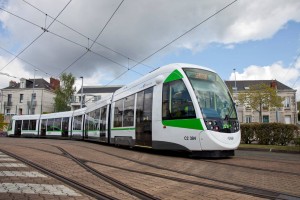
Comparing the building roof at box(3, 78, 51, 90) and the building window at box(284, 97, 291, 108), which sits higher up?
the building roof at box(3, 78, 51, 90)

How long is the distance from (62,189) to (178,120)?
6.02 metres

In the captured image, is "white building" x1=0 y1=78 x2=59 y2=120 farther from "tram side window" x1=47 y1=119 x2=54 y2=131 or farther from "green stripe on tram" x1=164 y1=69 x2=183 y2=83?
"green stripe on tram" x1=164 y1=69 x2=183 y2=83

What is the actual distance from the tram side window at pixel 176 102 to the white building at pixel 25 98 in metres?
63.8

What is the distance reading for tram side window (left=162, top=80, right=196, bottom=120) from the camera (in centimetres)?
1091

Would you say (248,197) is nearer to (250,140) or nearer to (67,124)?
(250,140)

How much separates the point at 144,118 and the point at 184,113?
2830 mm

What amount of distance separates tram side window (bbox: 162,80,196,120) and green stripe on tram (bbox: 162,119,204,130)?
0.44 feet

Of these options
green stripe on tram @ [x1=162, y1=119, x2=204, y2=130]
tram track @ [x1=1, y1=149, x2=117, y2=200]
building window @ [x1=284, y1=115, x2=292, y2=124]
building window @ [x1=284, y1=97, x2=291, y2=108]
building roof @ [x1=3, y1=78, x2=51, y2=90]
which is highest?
building roof @ [x1=3, y1=78, x2=51, y2=90]

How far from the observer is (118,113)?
17219 mm

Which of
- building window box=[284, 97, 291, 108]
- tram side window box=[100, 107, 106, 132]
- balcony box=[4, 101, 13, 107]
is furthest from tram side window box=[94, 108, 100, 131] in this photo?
balcony box=[4, 101, 13, 107]

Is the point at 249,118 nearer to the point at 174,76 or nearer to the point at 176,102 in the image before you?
the point at 174,76

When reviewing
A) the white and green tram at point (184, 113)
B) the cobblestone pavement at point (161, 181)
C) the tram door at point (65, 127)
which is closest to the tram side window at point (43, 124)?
the tram door at point (65, 127)

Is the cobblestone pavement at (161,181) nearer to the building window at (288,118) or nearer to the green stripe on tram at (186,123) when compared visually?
the green stripe on tram at (186,123)

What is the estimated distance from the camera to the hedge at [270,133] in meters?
20.8
